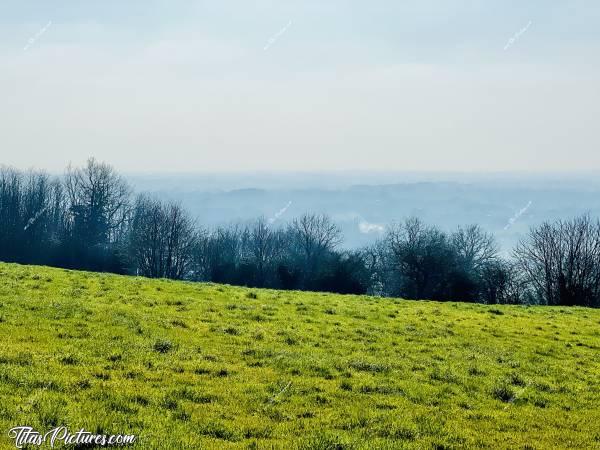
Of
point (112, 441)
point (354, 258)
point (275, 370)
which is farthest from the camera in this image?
point (354, 258)

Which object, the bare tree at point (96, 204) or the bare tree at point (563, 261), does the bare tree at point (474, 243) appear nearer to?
the bare tree at point (563, 261)

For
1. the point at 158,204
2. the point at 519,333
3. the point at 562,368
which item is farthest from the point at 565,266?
→ the point at 158,204

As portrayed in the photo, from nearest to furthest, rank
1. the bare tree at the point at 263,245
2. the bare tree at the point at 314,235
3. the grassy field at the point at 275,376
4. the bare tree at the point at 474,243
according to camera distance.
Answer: the grassy field at the point at 275,376 → the bare tree at the point at 474,243 → the bare tree at the point at 263,245 → the bare tree at the point at 314,235

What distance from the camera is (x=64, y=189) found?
10088 centimetres

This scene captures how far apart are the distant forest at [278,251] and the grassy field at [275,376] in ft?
144

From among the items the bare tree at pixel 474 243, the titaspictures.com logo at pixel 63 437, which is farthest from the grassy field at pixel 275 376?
the bare tree at pixel 474 243

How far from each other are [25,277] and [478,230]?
310ft

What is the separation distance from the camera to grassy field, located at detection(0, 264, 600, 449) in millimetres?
8680

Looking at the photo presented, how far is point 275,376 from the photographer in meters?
12.0

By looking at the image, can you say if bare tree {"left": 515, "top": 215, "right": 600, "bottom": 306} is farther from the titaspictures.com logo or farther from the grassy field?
the titaspictures.com logo

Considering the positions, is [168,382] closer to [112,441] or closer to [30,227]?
[112,441]

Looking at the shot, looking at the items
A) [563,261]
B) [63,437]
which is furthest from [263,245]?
[63,437]

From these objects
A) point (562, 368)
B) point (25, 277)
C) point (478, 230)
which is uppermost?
point (478, 230)

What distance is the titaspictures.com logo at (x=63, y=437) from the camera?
728cm
